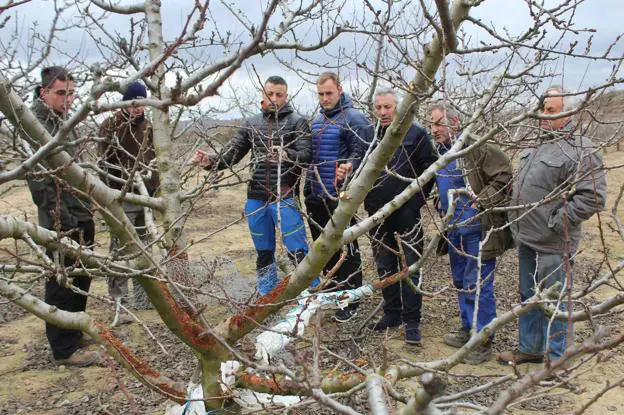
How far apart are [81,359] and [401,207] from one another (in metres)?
2.87

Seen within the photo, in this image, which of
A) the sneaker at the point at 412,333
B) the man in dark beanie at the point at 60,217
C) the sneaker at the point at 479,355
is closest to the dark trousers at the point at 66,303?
the man in dark beanie at the point at 60,217

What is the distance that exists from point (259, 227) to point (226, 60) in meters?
3.55

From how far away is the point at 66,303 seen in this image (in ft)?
15.0

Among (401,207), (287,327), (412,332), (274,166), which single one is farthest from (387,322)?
(287,327)

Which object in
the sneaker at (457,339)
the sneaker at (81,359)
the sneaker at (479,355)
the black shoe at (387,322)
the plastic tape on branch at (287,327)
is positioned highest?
the plastic tape on branch at (287,327)

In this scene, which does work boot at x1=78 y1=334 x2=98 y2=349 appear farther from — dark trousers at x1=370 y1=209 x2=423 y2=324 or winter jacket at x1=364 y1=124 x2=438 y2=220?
winter jacket at x1=364 y1=124 x2=438 y2=220

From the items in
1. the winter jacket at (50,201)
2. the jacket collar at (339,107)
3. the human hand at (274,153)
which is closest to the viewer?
the human hand at (274,153)

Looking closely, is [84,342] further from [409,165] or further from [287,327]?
[409,165]

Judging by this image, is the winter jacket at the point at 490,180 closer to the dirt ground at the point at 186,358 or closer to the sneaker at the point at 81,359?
the dirt ground at the point at 186,358

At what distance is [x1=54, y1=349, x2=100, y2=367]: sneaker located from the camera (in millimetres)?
4707

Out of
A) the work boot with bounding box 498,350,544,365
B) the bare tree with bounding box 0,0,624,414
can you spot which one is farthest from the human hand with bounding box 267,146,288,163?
the work boot with bounding box 498,350,544,365

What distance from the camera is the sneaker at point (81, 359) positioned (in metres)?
4.71

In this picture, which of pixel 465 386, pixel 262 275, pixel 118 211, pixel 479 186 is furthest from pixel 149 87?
pixel 465 386

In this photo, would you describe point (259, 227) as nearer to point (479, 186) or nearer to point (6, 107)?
point (479, 186)
